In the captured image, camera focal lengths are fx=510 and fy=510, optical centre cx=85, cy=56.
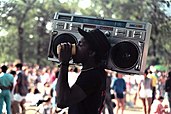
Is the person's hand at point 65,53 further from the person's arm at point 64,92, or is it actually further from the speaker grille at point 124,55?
the speaker grille at point 124,55

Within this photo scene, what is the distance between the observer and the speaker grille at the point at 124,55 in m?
4.06

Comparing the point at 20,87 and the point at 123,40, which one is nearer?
the point at 123,40

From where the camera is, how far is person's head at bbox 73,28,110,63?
12.4 feet

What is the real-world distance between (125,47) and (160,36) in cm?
1571

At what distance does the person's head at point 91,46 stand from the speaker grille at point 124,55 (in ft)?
0.54

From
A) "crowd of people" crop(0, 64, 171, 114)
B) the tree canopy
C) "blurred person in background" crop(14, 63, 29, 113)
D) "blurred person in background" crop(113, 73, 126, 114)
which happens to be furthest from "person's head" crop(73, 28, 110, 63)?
the tree canopy

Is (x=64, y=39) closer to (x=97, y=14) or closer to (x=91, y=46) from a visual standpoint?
(x=91, y=46)

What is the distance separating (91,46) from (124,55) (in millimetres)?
407

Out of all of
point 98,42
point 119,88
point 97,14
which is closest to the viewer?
point 98,42

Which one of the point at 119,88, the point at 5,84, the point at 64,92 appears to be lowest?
the point at 119,88

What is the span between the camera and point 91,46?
379cm

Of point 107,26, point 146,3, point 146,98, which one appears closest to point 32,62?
point 146,3

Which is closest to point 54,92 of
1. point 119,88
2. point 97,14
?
point 119,88

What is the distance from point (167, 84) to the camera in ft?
44.5
